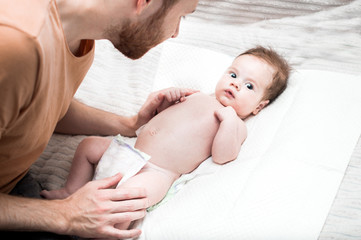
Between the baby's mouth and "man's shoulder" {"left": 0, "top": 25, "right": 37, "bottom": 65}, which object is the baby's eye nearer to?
the baby's mouth

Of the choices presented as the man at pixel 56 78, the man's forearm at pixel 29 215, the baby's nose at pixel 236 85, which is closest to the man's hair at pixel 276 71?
the baby's nose at pixel 236 85

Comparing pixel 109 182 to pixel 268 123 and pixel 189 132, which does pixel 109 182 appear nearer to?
pixel 189 132

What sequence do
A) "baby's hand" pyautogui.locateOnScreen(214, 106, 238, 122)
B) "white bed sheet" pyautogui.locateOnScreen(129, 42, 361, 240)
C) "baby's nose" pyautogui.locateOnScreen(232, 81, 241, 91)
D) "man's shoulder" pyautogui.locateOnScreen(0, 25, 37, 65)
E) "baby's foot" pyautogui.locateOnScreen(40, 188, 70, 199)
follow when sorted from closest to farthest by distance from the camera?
"man's shoulder" pyautogui.locateOnScreen(0, 25, 37, 65) → "white bed sheet" pyautogui.locateOnScreen(129, 42, 361, 240) → "baby's foot" pyautogui.locateOnScreen(40, 188, 70, 199) → "baby's hand" pyautogui.locateOnScreen(214, 106, 238, 122) → "baby's nose" pyautogui.locateOnScreen(232, 81, 241, 91)

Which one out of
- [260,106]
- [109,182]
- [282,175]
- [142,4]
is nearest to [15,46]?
[142,4]

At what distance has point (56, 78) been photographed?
42.6 inches

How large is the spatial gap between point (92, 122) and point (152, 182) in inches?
15.3

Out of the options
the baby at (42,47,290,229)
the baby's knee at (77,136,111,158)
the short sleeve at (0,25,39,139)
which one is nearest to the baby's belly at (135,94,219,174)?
the baby at (42,47,290,229)

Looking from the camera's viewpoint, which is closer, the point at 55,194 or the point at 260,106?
the point at 55,194

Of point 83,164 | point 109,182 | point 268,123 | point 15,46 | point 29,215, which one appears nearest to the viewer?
point 15,46

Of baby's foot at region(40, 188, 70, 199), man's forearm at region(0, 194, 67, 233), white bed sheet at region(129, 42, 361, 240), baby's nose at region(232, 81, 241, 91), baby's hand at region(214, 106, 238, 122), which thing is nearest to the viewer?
man's forearm at region(0, 194, 67, 233)

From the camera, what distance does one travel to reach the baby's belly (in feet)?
4.43

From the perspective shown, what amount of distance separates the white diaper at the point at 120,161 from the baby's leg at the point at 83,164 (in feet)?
→ 0.14

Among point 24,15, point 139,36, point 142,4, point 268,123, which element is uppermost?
point 24,15

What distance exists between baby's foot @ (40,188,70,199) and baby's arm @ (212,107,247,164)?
0.48 m
